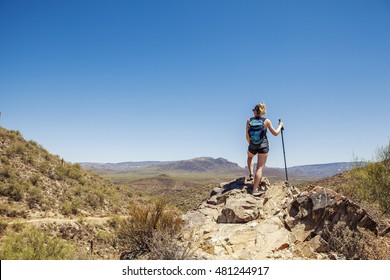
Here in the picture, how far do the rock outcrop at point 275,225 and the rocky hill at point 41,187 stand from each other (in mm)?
12923

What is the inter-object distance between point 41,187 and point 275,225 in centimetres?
1811

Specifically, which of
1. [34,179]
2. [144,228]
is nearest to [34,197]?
[34,179]

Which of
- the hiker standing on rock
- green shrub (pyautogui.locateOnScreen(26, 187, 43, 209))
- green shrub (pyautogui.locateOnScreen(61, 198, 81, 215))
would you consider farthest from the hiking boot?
green shrub (pyautogui.locateOnScreen(26, 187, 43, 209))

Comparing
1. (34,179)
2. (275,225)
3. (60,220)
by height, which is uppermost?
(34,179)

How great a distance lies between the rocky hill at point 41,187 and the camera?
17.4 metres

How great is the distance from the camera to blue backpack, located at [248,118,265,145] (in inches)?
318

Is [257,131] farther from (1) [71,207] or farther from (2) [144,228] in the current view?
(1) [71,207]

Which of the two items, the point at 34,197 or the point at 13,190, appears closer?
the point at 13,190

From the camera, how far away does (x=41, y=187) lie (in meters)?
20.2

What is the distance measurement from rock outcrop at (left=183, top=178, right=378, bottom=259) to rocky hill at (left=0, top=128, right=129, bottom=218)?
12.9 m

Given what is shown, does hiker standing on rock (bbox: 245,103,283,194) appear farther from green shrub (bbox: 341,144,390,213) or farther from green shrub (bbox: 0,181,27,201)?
green shrub (bbox: 0,181,27,201)

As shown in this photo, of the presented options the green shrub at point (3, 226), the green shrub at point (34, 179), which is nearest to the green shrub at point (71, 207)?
the green shrub at point (34, 179)
